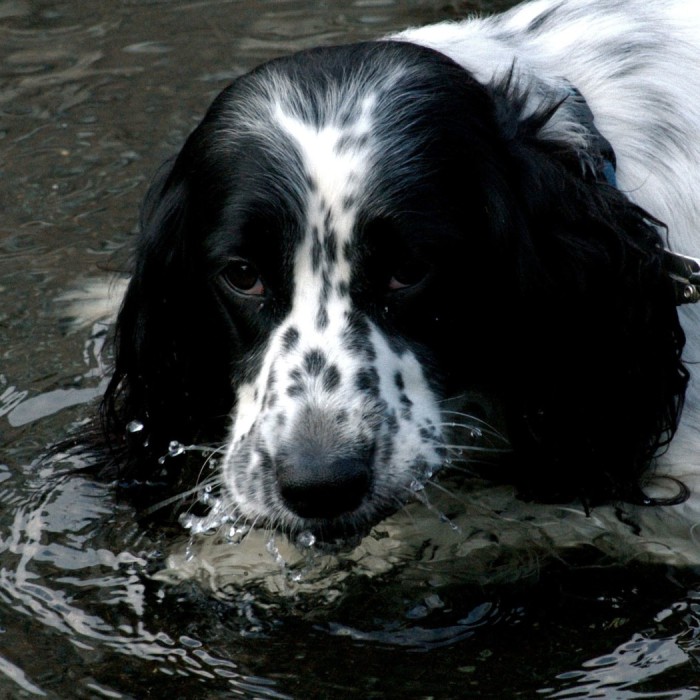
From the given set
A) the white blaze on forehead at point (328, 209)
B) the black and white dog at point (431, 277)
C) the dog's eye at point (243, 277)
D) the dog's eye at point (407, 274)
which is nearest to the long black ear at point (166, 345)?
the black and white dog at point (431, 277)

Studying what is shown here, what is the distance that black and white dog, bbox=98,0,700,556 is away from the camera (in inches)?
148

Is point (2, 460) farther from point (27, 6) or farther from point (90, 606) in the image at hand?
point (27, 6)

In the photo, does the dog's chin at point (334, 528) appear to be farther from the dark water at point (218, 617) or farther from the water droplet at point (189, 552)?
the water droplet at point (189, 552)

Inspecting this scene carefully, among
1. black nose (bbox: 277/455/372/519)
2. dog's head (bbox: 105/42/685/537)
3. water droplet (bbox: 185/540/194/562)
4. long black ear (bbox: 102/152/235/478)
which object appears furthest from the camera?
water droplet (bbox: 185/540/194/562)

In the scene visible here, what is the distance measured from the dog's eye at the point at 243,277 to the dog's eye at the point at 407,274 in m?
0.33

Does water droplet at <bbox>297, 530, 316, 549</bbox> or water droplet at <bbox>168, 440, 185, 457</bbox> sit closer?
water droplet at <bbox>297, 530, 316, 549</bbox>

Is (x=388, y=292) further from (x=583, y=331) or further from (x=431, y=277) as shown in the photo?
(x=583, y=331)

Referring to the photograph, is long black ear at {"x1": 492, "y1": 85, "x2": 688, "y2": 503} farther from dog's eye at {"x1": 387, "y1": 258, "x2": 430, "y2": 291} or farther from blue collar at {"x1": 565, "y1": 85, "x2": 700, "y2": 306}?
dog's eye at {"x1": 387, "y1": 258, "x2": 430, "y2": 291}

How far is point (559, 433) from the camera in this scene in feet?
14.0

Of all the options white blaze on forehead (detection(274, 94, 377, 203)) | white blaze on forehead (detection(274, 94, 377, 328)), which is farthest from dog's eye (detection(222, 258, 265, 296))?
white blaze on forehead (detection(274, 94, 377, 203))

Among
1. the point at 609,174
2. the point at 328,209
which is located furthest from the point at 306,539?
the point at 609,174

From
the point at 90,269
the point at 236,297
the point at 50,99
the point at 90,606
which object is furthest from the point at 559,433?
the point at 50,99

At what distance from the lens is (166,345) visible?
443cm

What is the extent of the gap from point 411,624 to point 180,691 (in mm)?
648
